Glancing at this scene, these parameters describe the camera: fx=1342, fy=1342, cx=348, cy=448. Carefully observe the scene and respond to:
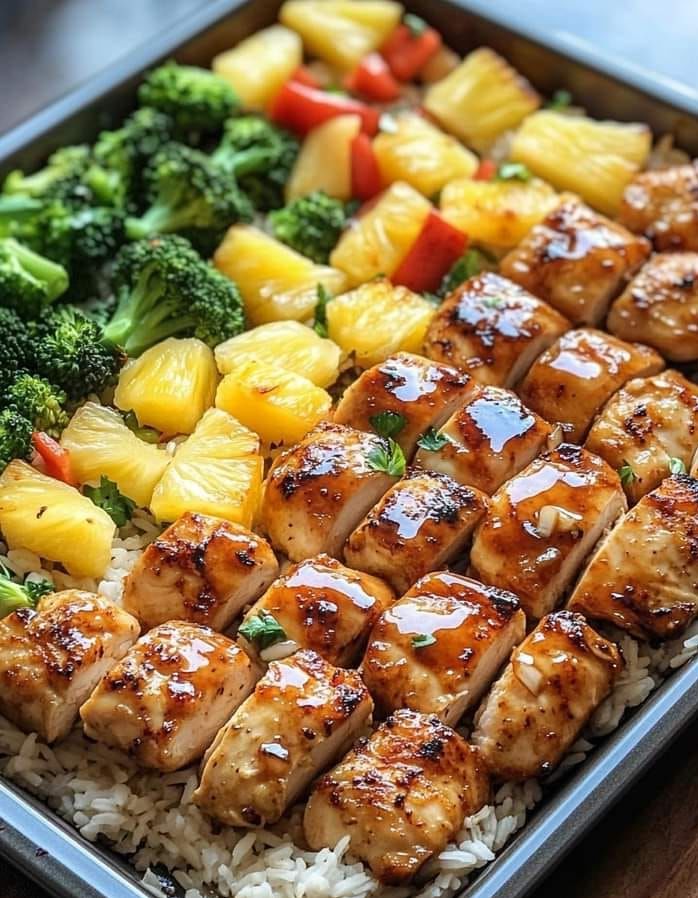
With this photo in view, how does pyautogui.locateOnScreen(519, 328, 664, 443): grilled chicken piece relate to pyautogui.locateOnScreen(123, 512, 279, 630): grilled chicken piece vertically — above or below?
above

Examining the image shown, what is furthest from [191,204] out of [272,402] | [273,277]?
[272,402]

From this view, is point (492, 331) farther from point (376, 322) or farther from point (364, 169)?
point (364, 169)

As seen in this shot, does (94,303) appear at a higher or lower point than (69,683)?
higher

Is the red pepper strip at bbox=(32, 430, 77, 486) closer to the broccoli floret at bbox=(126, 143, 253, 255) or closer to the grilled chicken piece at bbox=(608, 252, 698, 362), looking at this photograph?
the broccoli floret at bbox=(126, 143, 253, 255)

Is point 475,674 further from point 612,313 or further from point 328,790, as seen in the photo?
point 612,313

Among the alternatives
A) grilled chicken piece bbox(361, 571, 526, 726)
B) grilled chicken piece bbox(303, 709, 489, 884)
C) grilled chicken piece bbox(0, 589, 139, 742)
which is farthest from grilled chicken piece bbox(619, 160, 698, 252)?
grilled chicken piece bbox(0, 589, 139, 742)

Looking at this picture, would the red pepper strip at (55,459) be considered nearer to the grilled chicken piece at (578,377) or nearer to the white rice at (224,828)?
the white rice at (224,828)

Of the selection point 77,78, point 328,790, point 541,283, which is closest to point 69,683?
point 328,790
